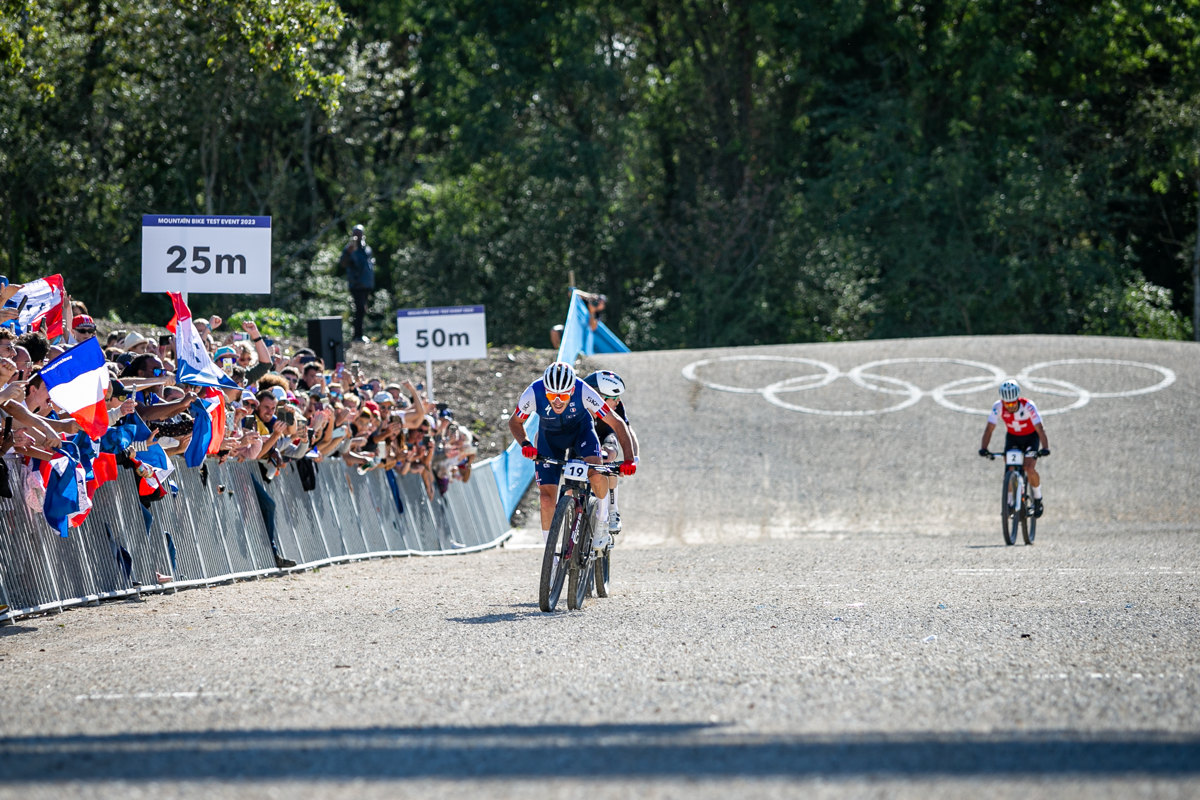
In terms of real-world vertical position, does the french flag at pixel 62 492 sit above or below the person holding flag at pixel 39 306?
below

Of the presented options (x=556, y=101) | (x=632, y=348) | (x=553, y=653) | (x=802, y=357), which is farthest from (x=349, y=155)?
(x=553, y=653)

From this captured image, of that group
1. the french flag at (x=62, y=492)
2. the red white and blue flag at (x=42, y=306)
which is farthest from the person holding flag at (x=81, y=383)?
the red white and blue flag at (x=42, y=306)

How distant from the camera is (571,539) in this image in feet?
31.7

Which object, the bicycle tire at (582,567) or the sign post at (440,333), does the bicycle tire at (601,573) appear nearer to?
the bicycle tire at (582,567)

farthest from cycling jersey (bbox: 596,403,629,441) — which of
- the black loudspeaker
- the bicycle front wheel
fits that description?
the black loudspeaker

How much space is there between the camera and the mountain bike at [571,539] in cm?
953

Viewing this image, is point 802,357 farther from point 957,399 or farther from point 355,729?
point 355,729

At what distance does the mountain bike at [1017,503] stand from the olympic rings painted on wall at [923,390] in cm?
875

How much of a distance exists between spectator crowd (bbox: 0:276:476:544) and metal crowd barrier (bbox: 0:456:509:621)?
0.18m

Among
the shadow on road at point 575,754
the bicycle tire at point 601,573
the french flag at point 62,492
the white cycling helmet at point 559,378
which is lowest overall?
the bicycle tire at point 601,573

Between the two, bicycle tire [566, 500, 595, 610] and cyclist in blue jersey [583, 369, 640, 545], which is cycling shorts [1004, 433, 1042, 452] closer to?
cyclist in blue jersey [583, 369, 640, 545]

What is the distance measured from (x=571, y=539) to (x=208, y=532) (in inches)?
155

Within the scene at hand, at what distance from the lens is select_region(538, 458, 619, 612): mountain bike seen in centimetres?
953

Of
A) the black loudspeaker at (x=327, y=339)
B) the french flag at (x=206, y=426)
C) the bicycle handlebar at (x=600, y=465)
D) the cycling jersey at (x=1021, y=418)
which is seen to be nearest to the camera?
the bicycle handlebar at (x=600, y=465)
